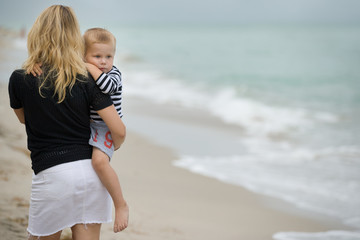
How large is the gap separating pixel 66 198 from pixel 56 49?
2.25 feet

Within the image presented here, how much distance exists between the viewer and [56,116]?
1979mm

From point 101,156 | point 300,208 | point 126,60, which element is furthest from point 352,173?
point 126,60

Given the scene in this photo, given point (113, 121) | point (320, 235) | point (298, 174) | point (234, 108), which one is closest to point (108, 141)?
point (113, 121)

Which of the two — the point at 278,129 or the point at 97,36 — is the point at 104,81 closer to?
the point at 97,36

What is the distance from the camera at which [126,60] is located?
26.6 metres

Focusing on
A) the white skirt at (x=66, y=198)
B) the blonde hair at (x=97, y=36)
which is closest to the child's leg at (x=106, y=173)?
the white skirt at (x=66, y=198)

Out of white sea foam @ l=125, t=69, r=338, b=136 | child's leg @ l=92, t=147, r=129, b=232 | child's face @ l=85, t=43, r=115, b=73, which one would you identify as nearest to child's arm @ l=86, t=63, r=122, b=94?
child's face @ l=85, t=43, r=115, b=73

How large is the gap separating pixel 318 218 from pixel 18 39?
2301 cm

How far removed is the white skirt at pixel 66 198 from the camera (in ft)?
6.58

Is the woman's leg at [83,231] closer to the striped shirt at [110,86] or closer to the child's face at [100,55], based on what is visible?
the striped shirt at [110,86]

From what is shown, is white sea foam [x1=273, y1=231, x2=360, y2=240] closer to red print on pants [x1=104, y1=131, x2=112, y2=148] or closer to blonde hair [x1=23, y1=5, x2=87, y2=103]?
red print on pants [x1=104, y1=131, x2=112, y2=148]

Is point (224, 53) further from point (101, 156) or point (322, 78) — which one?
point (101, 156)

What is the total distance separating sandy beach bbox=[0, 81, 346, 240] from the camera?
3.87 meters

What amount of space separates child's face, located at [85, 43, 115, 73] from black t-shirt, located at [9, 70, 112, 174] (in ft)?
0.79
